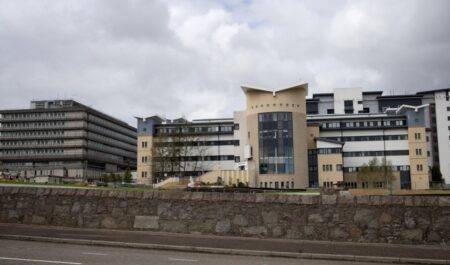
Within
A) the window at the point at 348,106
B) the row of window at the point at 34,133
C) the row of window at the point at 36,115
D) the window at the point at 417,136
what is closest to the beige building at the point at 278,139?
the window at the point at 417,136

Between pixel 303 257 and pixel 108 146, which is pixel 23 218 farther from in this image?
pixel 108 146

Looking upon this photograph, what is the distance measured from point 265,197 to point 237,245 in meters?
2.11

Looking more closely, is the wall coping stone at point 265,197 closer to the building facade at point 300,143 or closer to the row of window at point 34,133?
the building facade at point 300,143

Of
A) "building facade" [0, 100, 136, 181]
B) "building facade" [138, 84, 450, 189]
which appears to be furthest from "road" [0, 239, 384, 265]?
"building facade" [0, 100, 136, 181]

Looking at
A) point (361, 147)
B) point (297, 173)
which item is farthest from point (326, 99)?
point (297, 173)

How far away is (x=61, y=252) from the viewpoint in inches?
468

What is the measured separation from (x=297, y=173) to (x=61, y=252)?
87.7 meters

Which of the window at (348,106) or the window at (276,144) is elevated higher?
the window at (348,106)

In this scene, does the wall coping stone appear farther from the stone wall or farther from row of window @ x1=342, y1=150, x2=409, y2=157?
row of window @ x1=342, y1=150, x2=409, y2=157

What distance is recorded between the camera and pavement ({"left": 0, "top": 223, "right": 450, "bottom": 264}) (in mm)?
11859

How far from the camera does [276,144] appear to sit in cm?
9819

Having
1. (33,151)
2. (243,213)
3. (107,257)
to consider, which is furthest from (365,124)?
(107,257)

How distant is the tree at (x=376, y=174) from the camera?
3841 inches

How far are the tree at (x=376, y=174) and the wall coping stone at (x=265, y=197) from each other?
86.4 m
